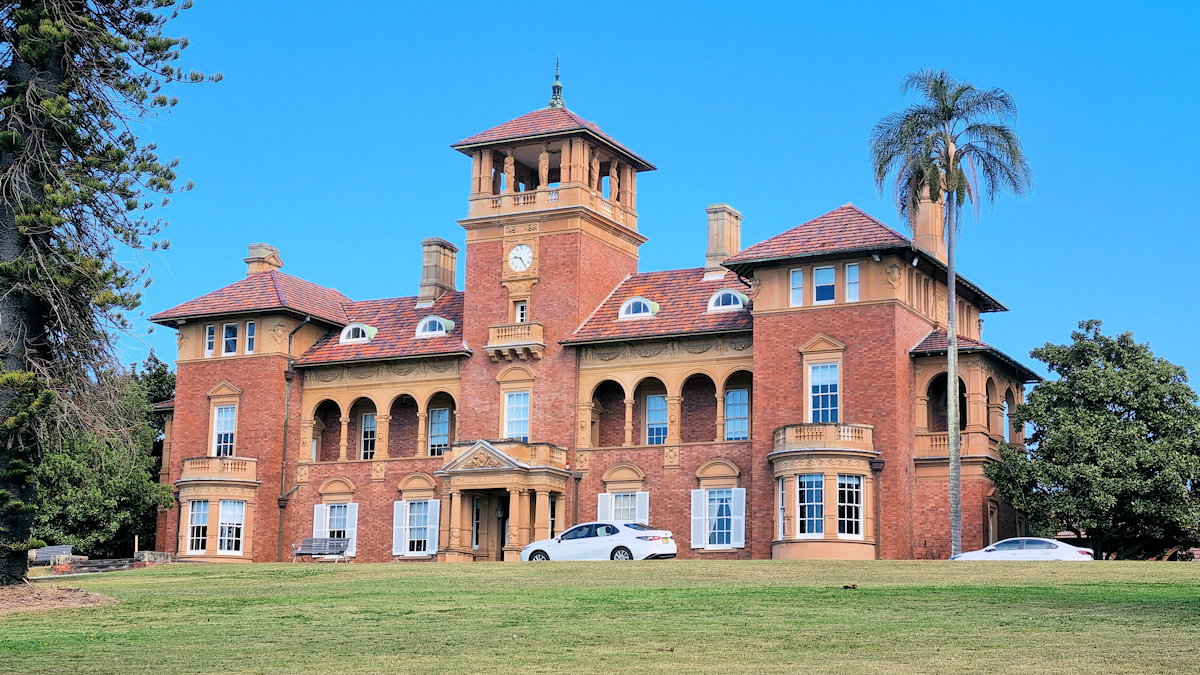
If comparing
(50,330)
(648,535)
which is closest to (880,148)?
(648,535)

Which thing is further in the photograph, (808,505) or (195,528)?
(195,528)

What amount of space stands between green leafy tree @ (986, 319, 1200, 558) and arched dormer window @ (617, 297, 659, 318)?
12.6 m

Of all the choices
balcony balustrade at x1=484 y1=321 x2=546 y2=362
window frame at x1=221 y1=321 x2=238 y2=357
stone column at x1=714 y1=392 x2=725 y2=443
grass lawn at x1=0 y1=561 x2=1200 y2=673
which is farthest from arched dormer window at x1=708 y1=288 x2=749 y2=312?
window frame at x1=221 y1=321 x2=238 y2=357

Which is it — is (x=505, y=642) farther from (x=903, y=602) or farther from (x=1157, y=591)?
(x=1157, y=591)

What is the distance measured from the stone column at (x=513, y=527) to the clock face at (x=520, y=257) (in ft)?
26.9

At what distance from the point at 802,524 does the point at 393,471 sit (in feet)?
52.3

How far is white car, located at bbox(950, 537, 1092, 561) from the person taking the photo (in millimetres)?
38344

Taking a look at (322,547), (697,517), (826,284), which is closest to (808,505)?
(697,517)

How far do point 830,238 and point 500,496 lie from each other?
46.4 feet

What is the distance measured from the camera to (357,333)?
56.4 m

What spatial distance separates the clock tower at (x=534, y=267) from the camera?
170 ft

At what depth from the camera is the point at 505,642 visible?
71.5 ft

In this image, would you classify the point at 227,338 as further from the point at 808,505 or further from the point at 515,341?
the point at 808,505

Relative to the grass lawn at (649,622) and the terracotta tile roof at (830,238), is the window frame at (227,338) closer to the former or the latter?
the terracotta tile roof at (830,238)
